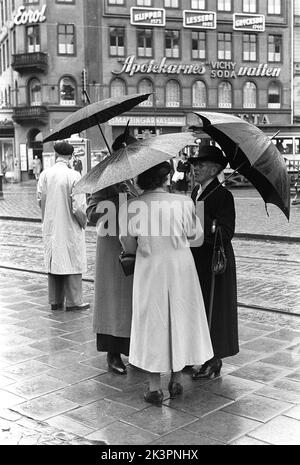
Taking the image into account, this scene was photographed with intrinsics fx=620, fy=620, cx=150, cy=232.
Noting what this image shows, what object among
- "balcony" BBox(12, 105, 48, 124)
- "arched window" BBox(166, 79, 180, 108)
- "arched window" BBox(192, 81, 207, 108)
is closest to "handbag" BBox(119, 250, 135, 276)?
"balcony" BBox(12, 105, 48, 124)

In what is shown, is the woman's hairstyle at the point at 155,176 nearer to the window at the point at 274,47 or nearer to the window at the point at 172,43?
the window at the point at 172,43

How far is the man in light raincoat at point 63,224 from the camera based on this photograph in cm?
660

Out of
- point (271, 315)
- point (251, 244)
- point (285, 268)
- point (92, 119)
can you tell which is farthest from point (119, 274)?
point (251, 244)

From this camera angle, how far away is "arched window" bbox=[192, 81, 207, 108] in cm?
4656

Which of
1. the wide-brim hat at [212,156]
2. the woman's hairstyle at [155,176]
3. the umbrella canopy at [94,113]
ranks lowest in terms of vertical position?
the woman's hairstyle at [155,176]

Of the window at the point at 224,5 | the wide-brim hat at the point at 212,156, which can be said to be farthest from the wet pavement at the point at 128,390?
the window at the point at 224,5

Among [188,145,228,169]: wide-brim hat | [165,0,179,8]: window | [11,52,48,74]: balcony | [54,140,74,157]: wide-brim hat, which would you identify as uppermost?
[165,0,179,8]: window

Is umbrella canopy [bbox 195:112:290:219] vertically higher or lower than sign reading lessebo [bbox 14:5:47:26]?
lower

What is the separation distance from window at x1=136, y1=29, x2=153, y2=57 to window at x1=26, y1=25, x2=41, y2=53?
23.7 feet

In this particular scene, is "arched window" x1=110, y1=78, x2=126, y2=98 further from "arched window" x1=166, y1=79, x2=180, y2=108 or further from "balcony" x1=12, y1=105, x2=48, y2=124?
"balcony" x1=12, y1=105, x2=48, y2=124

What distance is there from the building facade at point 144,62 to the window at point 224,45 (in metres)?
0.08

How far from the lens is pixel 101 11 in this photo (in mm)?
44500

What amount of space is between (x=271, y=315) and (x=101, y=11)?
4179cm
